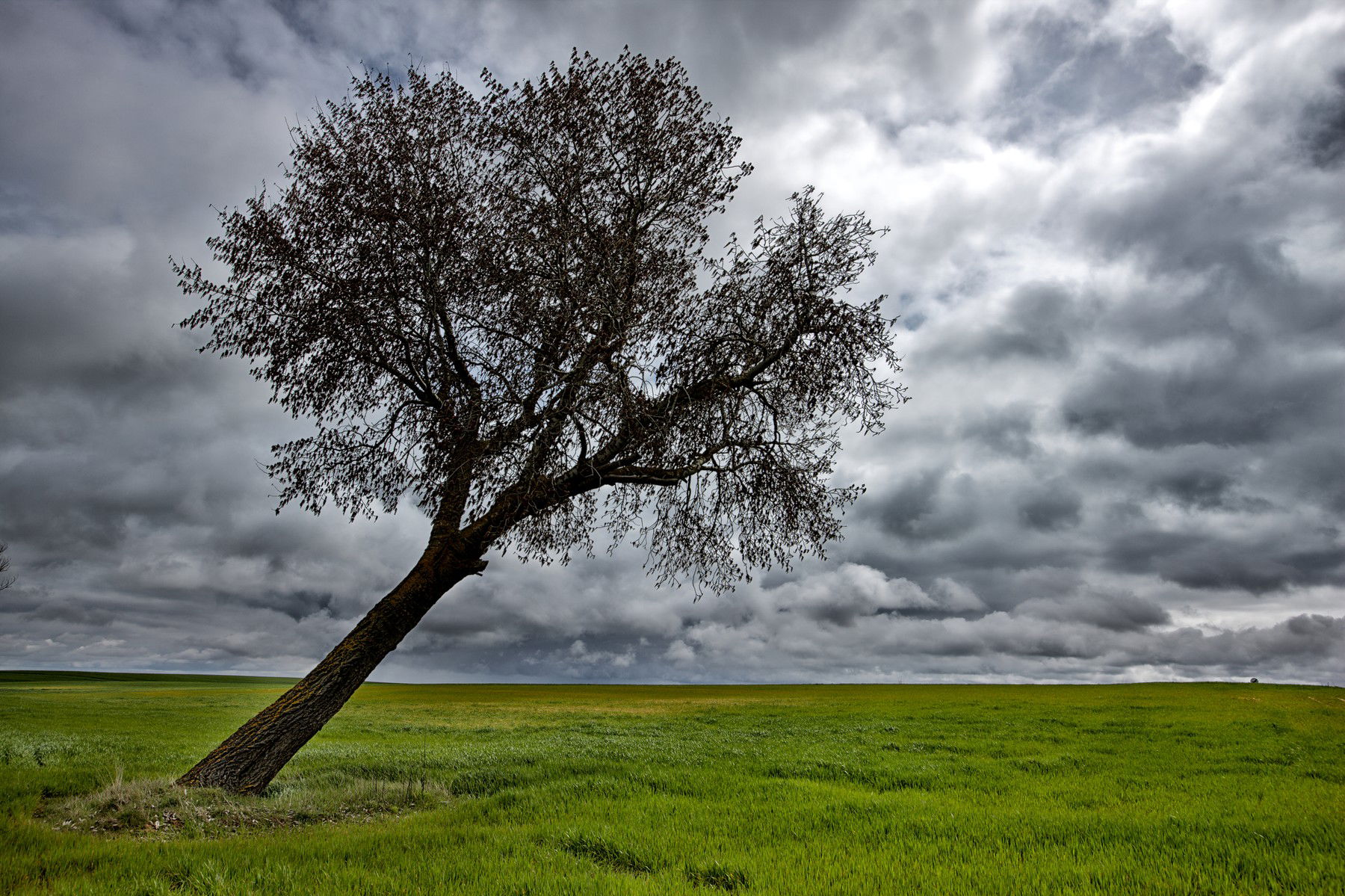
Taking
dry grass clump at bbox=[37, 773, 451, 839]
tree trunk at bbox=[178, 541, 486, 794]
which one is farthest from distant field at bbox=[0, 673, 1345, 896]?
tree trunk at bbox=[178, 541, 486, 794]

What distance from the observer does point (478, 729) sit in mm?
31281

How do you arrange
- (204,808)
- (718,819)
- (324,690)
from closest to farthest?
(718,819), (204,808), (324,690)

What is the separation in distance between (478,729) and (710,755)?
16.6 m

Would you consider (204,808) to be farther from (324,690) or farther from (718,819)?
(718,819)

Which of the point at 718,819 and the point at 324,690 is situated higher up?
the point at 324,690

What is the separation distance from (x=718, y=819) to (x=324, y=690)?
7.02m

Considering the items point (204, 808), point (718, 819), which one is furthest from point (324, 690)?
point (718, 819)

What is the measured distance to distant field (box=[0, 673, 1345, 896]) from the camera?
7.48 m

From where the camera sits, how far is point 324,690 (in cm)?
1214

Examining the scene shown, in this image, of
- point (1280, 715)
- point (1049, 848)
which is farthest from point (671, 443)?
point (1280, 715)

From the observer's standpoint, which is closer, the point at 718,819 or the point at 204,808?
the point at 718,819

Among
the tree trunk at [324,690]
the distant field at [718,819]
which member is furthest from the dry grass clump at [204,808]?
the tree trunk at [324,690]

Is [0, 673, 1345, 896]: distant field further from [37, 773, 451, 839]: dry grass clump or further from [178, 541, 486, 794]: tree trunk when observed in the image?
[178, 541, 486, 794]: tree trunk

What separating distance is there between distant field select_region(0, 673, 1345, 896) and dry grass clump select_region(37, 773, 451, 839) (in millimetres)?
67
